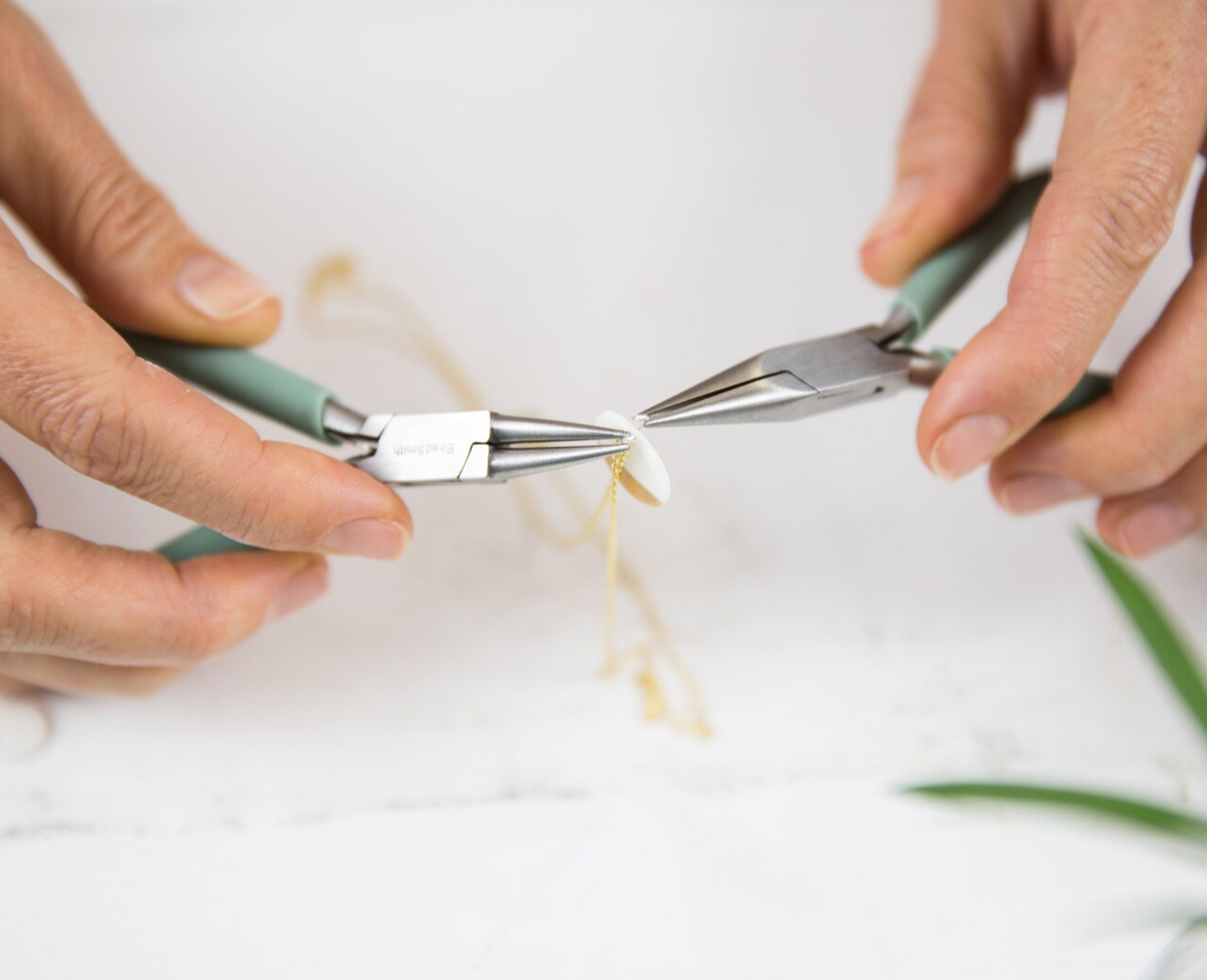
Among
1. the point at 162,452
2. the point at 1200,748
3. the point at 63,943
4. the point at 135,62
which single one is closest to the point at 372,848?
the point at 63,943

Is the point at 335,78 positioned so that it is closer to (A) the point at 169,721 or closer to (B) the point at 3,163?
(B) the point at 3,163

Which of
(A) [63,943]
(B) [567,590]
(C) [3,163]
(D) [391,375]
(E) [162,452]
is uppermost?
(C) [3,163]

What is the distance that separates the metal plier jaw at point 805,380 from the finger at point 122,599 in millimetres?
401

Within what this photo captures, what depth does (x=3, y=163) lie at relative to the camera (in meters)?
0.98

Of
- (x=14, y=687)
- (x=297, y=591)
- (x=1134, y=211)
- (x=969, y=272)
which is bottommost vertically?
(x=14, y=687)

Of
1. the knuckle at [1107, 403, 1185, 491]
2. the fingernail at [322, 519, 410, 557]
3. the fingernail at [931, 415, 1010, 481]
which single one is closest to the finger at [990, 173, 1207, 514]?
the knuckle at [1107, 403, 1185, 491]

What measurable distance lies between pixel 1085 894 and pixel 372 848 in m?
0.68

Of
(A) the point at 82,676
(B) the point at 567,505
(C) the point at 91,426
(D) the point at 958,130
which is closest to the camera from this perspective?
(C) the point at 91,426

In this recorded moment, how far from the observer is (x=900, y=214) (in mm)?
1094

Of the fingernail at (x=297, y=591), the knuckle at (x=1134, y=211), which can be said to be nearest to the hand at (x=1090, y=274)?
the knuckle at (x=1134, y=211)

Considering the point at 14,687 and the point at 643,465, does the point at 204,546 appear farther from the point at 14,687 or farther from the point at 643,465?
the point at 643,465

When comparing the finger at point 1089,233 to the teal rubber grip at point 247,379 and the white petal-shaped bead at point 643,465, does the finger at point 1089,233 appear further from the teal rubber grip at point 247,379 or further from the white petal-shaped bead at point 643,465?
the teal rubber grip at point 247,379

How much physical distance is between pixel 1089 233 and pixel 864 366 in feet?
0.70

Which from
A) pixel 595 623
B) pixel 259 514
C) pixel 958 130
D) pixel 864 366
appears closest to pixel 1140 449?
pixel 864 366
